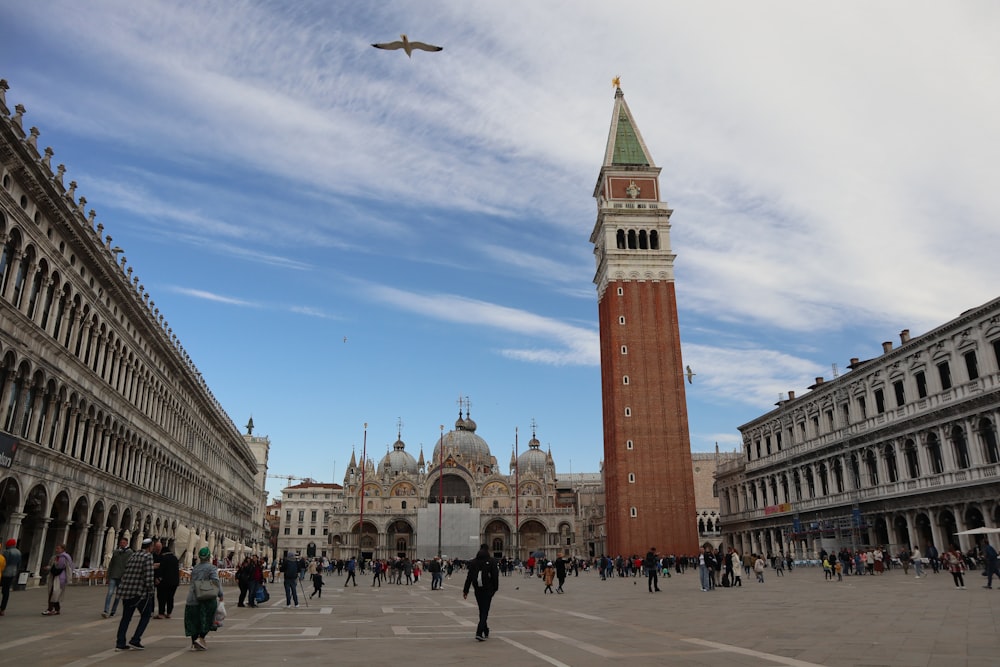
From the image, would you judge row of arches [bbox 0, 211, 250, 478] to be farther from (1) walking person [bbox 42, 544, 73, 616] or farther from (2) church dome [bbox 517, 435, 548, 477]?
(2) church dome [bbox 517, 435, 548, 477]

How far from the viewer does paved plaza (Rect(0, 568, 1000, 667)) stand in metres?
9.28

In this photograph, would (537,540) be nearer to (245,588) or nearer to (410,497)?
(410,497)

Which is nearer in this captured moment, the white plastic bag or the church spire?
the white plastic bag

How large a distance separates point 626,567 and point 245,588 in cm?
3708

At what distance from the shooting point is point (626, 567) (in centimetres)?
5241

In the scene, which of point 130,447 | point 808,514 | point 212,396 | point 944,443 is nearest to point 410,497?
point 212,396

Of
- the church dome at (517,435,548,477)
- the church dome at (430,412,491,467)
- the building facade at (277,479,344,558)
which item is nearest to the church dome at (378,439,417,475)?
the church dome at (430,412,491,467)

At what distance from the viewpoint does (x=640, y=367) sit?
6475 centimetres

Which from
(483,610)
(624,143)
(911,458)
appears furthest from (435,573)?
(624,143)

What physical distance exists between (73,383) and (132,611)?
1940 centimetres

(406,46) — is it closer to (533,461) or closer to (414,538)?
(414,538)

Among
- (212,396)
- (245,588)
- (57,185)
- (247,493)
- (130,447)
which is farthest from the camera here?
(247,493)

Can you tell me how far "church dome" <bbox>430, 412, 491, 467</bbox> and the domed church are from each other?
4385 mm

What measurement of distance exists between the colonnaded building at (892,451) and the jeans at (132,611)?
35.7 metres
